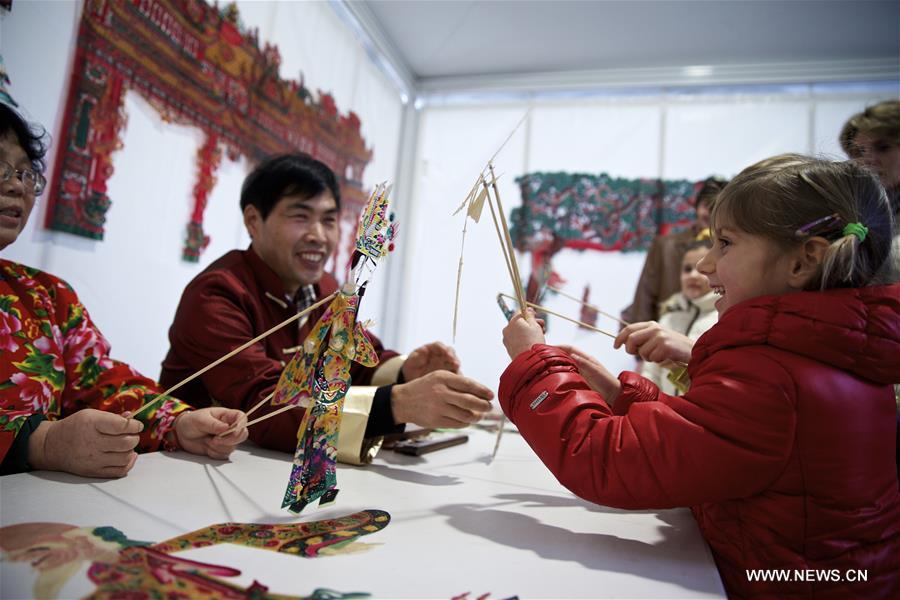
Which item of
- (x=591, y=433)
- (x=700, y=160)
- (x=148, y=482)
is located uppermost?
(x=700, y=160)

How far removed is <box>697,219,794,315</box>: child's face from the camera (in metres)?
0.78

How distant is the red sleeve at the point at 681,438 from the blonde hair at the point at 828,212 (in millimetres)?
189

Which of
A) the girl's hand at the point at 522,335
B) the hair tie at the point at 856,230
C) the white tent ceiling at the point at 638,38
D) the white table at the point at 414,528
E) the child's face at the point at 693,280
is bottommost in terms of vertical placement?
the white table at the point at 414,528

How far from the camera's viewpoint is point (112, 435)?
809mm

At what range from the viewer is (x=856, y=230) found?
730 mm

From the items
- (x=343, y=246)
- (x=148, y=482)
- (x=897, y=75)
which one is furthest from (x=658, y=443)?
(x=897, y=75)

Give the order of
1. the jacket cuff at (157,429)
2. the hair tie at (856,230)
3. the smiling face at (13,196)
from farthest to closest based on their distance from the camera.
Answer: the jacket cuff at (157,429) < the smiling face at (13,196) < the hair tie at (856,230)

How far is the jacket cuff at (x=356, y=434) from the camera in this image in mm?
1034

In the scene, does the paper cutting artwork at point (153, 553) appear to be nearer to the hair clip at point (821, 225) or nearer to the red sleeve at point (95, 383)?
the red sleeve at point (95, 383)

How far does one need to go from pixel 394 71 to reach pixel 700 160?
2.20 metres

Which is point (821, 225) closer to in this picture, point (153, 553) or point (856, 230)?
point (856, 230)

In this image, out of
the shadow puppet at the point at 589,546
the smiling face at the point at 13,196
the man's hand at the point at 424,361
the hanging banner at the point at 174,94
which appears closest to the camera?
the shadow puppet at the point at 589,546

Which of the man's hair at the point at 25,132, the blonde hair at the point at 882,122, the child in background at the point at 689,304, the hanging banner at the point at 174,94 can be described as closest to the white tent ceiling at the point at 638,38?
the hanging banner at the point at 174,94

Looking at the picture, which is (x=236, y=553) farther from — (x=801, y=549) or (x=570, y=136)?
(x=570, y=136)
